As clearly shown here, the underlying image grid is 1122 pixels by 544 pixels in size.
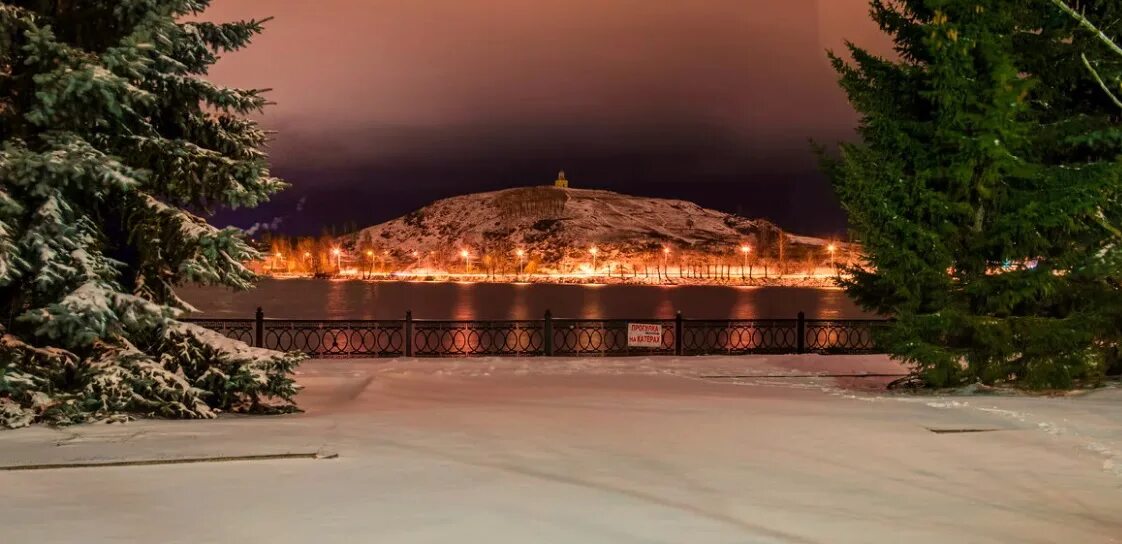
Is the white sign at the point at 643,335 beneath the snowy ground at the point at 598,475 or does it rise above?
above

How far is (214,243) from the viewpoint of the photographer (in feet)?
32.7

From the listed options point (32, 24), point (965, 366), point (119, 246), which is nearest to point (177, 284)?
point (119, 246)

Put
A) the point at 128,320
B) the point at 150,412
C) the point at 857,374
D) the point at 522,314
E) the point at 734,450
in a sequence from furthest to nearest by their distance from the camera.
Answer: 1. the point at 522,314
2. the point at 857,374
3. the point at 150,412
4. the point at 128,320
5. the point at 734,450

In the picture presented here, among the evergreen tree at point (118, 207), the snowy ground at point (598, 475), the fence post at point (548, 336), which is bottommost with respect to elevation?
the snowy ground at point (598, 475)

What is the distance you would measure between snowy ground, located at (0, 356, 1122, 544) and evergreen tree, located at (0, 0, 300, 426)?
746mm

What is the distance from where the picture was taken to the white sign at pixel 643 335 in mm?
21359

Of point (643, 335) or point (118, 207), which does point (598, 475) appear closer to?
point (118, 207)

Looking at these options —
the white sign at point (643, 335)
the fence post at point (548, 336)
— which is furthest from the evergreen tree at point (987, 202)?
the fence post at point (548, 336)

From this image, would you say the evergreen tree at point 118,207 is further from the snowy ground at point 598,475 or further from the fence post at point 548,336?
the fence post at point 548,336

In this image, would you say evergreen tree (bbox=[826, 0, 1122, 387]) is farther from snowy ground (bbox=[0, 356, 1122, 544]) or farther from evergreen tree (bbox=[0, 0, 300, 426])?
evergreen tree (bbox=[0, 0, 300, 426])

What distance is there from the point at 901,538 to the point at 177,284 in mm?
9373

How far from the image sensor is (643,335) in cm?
2145

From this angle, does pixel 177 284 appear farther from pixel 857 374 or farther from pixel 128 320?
pixel 857 374

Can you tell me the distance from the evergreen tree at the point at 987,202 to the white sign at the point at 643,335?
24.5 ft
